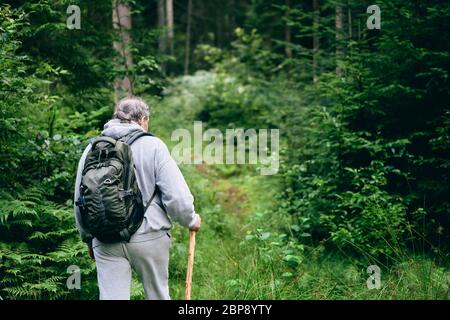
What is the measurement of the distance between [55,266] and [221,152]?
9.07 meters

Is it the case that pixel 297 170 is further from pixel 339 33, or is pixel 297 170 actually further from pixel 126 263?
pixel 126 263

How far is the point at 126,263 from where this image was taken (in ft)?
13.5

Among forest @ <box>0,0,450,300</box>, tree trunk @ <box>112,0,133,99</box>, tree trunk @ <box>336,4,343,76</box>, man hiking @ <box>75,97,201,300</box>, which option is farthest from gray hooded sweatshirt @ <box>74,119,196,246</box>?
tree trunk @ <box>336,4,343,76</box>

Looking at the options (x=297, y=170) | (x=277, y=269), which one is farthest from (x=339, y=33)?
(x=277, y=269)

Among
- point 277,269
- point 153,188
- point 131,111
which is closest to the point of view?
point 153,188

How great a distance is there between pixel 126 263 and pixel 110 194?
25.0 inches

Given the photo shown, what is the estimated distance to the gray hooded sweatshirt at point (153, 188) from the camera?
4.10 m

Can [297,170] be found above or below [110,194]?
below

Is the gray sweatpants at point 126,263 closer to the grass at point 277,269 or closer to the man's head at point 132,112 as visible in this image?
the man's head at point 132,112

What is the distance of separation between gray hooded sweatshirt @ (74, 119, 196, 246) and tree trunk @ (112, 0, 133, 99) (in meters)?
4.34

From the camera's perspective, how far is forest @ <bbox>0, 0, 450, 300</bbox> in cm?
594
